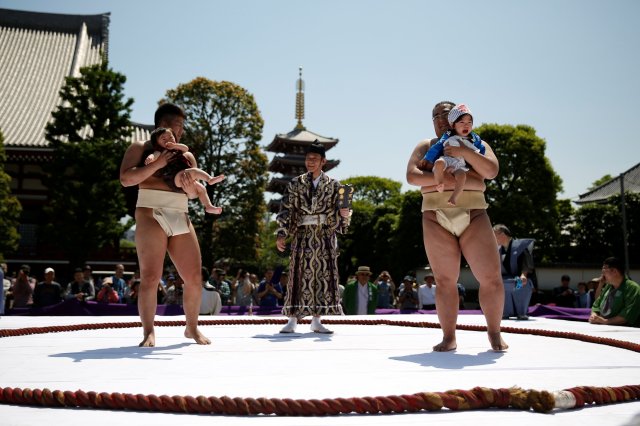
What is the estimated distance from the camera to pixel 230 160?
23172 mm

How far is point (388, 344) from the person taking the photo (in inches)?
133

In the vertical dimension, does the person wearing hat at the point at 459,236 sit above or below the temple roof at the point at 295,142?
below

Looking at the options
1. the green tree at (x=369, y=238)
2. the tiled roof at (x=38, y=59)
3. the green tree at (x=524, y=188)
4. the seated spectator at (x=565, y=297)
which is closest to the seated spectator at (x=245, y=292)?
the seated spectator at (x=565, y=297)

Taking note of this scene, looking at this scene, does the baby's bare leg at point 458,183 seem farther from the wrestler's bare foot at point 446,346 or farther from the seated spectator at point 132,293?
the seated spectator at point 132,293

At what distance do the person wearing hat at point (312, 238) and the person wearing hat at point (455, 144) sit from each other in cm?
142

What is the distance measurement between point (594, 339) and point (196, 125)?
2085 cm

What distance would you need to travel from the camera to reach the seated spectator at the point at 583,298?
9.66 metres

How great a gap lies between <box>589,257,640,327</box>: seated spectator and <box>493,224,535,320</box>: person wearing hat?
32.8 inches

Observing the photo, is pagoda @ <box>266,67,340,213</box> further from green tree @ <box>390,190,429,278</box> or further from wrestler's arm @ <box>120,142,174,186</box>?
wrestler's arm @ <box>120,142,174,186</box>

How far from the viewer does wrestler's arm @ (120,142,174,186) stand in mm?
3197

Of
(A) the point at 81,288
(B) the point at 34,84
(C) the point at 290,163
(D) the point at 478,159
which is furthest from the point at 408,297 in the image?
(C) the point at 290,163

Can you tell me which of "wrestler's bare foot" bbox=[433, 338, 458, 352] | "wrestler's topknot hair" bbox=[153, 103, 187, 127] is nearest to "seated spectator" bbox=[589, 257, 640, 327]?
"wrestler's bare foot" bbox=[433, 338, 458, 352]

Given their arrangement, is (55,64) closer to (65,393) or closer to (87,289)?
(87,289)

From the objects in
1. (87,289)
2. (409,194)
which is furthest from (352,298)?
(409,194)
